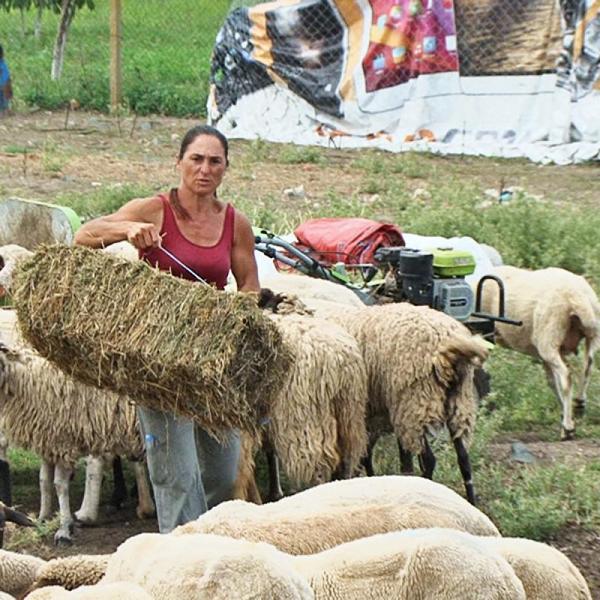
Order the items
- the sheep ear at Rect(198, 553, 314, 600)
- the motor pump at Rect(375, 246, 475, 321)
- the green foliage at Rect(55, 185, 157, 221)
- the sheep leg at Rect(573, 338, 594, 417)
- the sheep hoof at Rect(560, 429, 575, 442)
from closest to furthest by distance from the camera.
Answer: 1. the sheep ear at Rect(198, 553, 314, 600)
2. the motor pump at Rect(375, 246, 475, 321)
3. the sheep hoof at Rect(560, 429, 575, 442)
4. the sheep leg at Rect(573, 338, 594, 417)
5. the green foliage at Rect(55, 185, 157, 221)

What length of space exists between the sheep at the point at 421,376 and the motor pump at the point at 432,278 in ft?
2.86

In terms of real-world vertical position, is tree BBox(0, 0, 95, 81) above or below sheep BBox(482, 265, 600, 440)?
above

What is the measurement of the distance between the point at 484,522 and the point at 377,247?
4693 millimetres

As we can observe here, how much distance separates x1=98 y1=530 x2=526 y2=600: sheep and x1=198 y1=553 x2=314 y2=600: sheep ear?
0.03m

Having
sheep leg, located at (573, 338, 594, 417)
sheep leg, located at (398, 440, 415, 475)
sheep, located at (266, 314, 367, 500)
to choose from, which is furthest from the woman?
sheep leg, located at (573, 338, 594, 417)

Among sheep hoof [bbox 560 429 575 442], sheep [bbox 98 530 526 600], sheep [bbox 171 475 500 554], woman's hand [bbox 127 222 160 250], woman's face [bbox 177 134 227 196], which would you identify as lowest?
sheep hoof [bbox 560 429 575 442]

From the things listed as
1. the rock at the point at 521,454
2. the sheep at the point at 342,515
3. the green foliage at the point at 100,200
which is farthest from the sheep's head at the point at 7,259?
the sheep at the point at 342,515

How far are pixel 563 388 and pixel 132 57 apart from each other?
16.6 meters

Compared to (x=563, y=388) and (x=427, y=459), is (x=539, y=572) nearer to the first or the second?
(x=427, y=459)

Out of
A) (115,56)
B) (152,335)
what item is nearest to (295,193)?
(115,56)

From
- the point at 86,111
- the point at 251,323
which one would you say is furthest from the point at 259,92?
the point at 251,323

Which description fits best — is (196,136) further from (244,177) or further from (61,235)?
(244,177)

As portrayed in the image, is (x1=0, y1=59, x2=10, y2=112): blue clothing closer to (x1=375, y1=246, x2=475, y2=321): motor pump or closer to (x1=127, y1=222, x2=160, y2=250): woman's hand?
(x1=375, y1=246, x2=475, y2=321): motor pump

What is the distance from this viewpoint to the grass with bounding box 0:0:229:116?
21.7 metres
